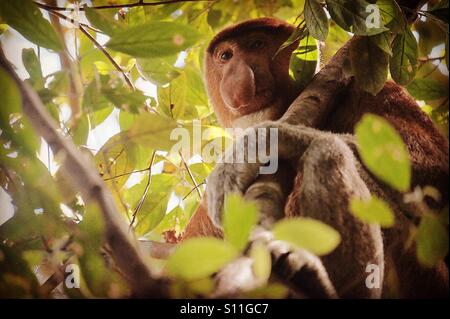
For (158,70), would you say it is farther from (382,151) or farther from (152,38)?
(382,151)

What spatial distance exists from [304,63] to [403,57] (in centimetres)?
44

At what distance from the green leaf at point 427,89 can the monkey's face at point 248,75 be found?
535 millimetres

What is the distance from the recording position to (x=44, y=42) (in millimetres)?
1243

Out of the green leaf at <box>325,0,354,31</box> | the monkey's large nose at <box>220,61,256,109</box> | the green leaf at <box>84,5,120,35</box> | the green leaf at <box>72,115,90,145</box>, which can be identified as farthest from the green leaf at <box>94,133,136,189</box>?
the green leaf at <box>325,0,354,31</box>

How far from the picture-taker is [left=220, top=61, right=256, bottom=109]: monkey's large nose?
6.10 ft

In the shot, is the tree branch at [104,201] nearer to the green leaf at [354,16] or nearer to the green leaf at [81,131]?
the green leaf at [81,131]

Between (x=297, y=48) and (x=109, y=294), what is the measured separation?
4.60 feet

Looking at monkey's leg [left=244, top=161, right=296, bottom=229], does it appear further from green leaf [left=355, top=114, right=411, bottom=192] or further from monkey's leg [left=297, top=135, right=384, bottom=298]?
green leaf [left=355, top=114, right=411, bottom=192]

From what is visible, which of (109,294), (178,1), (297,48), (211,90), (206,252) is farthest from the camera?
(211,90)

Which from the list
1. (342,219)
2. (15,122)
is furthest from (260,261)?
(15,122)

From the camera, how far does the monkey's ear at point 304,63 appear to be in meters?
1.99

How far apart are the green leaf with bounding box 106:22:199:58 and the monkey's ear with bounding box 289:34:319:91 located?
854 mm

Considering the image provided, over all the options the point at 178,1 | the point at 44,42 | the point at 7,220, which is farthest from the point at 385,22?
the point at 7,220

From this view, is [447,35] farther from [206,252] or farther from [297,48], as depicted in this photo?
[206,252]
